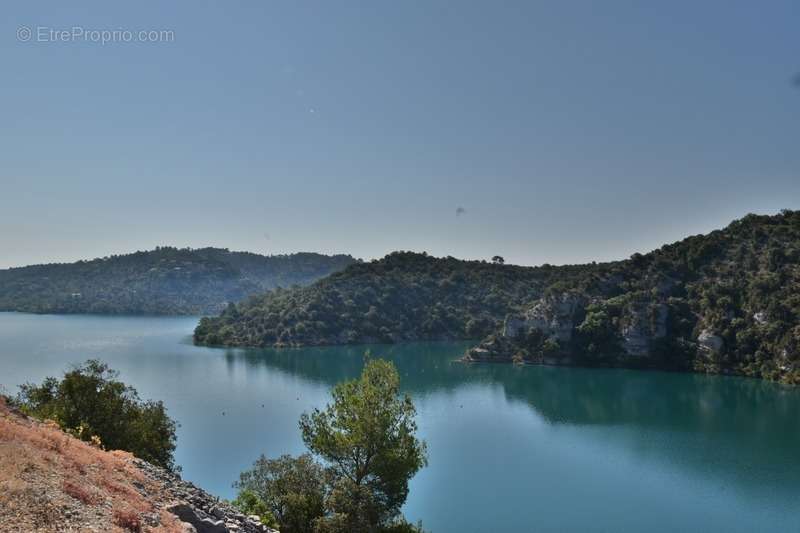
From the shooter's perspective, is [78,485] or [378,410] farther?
[378,410]

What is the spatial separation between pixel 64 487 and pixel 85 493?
1.70 ft

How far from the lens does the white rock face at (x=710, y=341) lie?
97812 mm

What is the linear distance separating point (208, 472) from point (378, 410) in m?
23.2

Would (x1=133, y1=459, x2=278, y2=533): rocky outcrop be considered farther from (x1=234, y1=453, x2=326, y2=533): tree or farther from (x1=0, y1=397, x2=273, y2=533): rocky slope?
(x1=234, y1=453, x2=326, y2=533): tree

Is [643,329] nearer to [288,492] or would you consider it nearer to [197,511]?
[288,492]

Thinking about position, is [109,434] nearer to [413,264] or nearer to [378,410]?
[378,410]

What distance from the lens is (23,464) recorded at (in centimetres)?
1329

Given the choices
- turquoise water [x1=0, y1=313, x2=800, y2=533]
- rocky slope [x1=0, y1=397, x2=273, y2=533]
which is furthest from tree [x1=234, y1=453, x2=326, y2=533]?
turquoise water [x1=0, y1=313, x2=800, y2=533]

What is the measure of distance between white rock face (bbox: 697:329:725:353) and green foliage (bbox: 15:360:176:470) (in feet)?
306

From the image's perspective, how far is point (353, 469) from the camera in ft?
91.1

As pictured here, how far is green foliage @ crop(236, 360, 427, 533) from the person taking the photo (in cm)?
2583

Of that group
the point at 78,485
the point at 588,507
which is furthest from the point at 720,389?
the point at 78,485

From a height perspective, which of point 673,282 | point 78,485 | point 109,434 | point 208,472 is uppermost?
point 673,282

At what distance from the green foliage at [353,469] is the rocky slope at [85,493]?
7.40m
